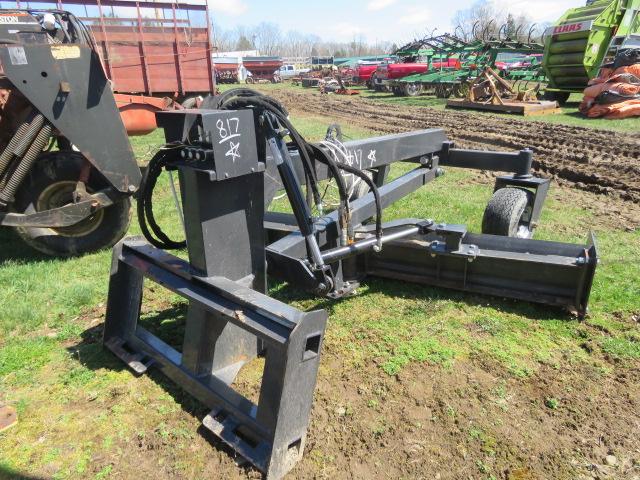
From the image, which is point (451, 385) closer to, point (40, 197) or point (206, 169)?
point (206, 169)

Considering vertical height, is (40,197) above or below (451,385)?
above

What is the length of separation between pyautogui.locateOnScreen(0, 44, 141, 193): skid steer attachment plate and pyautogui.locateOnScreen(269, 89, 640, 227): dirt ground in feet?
16.9

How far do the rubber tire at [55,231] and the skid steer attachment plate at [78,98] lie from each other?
233 mm

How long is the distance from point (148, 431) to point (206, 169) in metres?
1.32

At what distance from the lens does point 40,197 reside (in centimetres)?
408

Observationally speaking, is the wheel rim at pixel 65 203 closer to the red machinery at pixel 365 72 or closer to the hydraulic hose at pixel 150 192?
the hydraulic hose at pixel 150 192

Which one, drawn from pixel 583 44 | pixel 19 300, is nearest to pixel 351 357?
pixel 19 300

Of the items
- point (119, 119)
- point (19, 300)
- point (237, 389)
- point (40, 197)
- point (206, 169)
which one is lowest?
point (19, 300)

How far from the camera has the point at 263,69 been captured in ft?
150

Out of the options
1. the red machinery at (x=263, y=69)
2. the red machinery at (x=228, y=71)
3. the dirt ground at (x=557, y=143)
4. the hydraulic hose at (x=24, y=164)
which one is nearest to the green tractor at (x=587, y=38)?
the dirt ground at (x=557, y=143)

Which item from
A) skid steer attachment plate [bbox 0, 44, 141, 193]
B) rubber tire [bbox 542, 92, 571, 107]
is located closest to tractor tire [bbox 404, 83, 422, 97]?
rubber tire [bbox 542, 92, 571, 107]

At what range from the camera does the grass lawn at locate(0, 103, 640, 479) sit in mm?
2281

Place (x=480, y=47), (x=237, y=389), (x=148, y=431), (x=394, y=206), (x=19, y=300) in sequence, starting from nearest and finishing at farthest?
(x=148, y=431)
(x=237, y=389)
(x=19, y=300)
(x=394, y=206)
(x=480, y=47)

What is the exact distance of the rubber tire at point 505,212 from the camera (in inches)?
161
